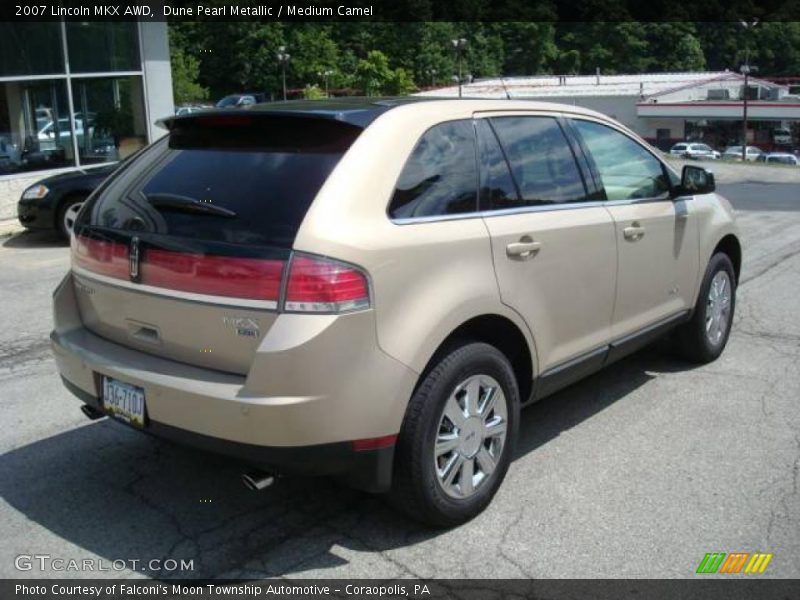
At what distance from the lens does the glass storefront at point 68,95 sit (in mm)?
13406

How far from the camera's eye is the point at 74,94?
14281mm

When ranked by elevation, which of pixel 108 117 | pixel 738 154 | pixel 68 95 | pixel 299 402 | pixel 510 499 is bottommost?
pixel 738 154

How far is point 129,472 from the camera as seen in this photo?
3.97 metres

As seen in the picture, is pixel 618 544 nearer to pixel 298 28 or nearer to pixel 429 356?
pixel 429 356

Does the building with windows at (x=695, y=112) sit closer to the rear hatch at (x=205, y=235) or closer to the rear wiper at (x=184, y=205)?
the rear hatch at (x=205, y=235)

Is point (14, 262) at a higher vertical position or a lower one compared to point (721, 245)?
lower

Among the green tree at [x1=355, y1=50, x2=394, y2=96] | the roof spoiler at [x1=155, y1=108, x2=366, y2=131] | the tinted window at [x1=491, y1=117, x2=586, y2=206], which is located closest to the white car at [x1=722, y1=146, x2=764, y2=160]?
the green tree at [x1=355, y1=50, x2=394, y2=96]

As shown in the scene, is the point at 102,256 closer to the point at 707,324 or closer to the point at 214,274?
the point at 214,274

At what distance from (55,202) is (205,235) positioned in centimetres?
840

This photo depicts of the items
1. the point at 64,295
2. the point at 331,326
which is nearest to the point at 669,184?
the point at 331,326

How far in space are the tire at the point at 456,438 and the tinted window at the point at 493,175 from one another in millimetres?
661

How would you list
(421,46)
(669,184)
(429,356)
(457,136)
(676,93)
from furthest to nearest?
(421,46) < (676,93) < (669,184) < (457,136) < (429,356)

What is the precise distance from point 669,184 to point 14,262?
7.82 m

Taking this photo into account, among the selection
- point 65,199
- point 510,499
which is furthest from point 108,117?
point 510,499
